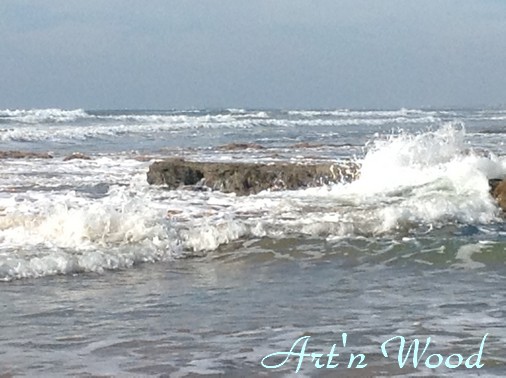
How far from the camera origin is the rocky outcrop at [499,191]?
1153 cm

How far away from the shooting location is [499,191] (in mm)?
11797

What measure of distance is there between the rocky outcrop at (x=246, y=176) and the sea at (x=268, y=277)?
Result: 0.31 m

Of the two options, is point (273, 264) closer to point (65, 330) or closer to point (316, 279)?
point (316, 279)

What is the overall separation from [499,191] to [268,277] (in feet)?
17.0

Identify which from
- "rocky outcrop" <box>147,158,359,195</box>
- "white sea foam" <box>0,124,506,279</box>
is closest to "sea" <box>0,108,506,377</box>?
"white sea foam" <box>0,124,506,279</box>

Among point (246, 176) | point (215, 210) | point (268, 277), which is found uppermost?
point (246, 176)

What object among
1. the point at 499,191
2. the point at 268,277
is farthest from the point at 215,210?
the point at 499,191

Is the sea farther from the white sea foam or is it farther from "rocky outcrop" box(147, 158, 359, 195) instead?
"rocky outcrop" box(147, 158, 359, 195)

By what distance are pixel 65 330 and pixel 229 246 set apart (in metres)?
3.72

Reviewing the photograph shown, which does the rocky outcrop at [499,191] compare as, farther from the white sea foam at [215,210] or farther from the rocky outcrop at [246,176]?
the rocky outcrop at [246,176]

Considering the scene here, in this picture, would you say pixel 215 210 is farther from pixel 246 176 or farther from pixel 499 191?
pixel 499 191

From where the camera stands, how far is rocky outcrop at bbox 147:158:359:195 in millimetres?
13406

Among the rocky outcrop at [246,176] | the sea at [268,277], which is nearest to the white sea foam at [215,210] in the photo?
the sea at [268,277]

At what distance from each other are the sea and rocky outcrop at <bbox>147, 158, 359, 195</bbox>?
0.31 meters
